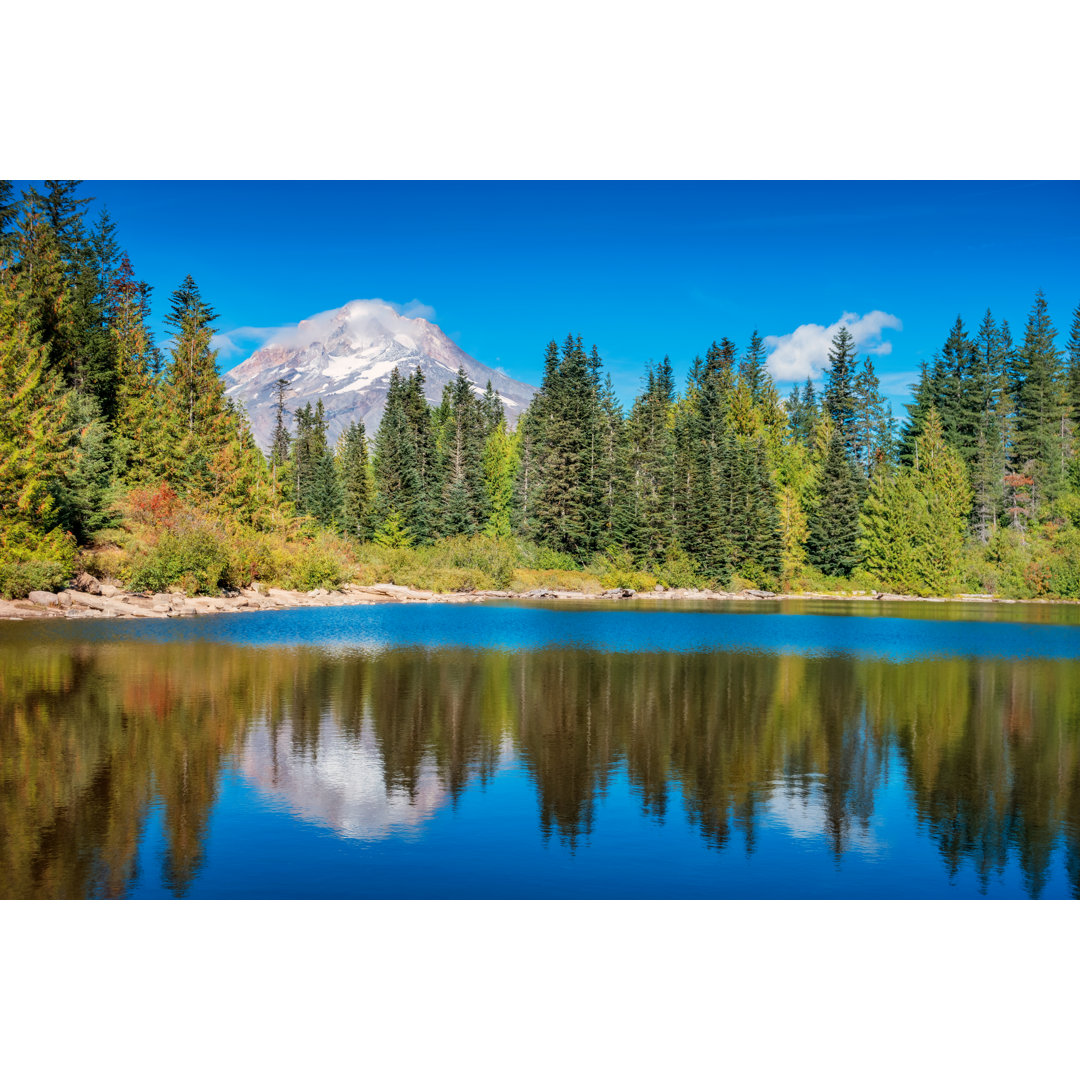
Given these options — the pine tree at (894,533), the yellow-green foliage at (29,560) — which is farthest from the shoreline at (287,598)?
the pine tree at (894,533)

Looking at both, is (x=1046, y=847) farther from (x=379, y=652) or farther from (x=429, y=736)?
(x=379, y=652)

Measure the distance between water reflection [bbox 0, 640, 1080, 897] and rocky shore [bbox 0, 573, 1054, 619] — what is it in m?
12.7

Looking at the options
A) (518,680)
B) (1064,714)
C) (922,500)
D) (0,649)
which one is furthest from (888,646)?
(922,500)

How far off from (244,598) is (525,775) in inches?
1321

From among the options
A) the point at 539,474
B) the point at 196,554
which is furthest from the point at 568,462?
the point at 196,554

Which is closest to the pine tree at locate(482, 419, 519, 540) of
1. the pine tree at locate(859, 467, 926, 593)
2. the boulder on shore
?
the pine tree at locate(859, 467, 926, 593)

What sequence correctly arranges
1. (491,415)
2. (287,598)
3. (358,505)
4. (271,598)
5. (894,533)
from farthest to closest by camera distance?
(491,415), (358,505), (894,533), (287,598), (271,598)

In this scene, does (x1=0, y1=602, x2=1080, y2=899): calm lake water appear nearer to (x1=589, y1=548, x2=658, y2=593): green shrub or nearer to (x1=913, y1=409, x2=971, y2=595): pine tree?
(x1=589, y1=548, x2=658, y2=593): green shrub

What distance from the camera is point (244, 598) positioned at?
1692 inches

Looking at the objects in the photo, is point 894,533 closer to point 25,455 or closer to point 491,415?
point 491,415

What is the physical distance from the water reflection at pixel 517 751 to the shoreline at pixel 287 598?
12788mm

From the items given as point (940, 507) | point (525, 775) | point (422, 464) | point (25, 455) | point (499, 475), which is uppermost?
point (422, 464)

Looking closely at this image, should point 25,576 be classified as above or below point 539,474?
below

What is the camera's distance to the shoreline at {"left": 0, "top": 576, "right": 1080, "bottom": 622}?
34.9 m
